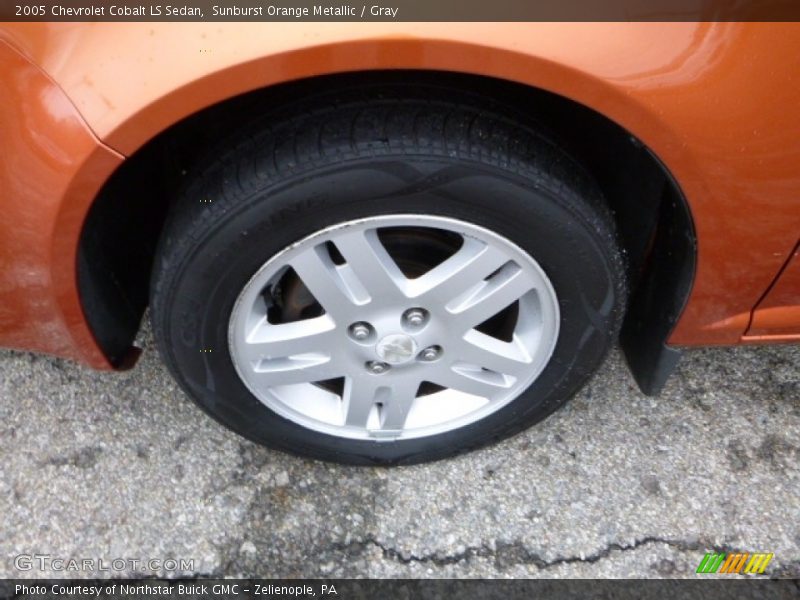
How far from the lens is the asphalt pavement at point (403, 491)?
1842mm

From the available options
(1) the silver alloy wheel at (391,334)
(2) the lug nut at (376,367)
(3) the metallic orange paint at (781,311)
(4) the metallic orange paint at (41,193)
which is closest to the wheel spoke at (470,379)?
(1) the silver alloy wheel at (391,334)

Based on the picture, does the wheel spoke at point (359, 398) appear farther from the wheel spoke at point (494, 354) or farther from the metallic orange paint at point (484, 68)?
the metallic orange paint at point (484, 68)

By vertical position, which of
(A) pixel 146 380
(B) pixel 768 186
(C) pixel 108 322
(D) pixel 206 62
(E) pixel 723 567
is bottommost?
(E) pixel 723 567

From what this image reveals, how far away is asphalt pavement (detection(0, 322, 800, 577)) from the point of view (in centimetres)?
184

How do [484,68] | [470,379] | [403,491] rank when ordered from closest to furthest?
[484,68] → [470,379] → [403,491]

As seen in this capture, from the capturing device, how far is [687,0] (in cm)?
124

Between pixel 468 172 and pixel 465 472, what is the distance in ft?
2.85

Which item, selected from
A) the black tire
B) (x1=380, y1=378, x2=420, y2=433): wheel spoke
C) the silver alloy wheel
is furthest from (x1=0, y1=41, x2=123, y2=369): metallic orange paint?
(x1=380, y1=378, x2=420, y2=433): wheel spoke

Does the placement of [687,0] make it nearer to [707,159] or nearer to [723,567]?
[707,159]

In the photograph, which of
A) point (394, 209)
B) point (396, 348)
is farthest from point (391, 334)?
point (394, 209)

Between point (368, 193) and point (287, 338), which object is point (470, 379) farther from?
point (368, 193)

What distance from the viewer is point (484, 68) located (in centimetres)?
127

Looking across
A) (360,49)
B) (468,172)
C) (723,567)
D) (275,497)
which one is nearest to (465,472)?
(275,497)

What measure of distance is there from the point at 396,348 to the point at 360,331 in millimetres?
88
